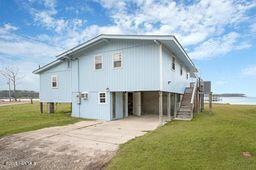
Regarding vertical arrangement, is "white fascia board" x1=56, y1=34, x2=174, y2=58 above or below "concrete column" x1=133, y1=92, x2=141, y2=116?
above

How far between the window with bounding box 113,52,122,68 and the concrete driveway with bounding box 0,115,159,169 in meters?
5.54

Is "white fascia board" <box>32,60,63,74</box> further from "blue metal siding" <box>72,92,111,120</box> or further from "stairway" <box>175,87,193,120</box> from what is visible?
"stairway" <box>175,87,193,120</box>

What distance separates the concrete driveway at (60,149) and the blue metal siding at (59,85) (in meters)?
7.86

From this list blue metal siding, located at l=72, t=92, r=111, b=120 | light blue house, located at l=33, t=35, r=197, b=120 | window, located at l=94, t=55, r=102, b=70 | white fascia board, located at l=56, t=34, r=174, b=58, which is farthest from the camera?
window, located at l=94, t=55, r=102, b=70

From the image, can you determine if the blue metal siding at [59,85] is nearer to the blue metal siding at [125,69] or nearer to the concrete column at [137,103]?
the blue metal siding at [125,69]

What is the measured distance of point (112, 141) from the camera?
884 centimetres

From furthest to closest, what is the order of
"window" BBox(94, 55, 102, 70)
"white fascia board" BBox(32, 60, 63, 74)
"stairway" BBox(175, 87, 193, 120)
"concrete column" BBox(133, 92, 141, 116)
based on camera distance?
1. "white fascia board" BBox(32, 60, 63, 74)
2. "concrete column" BBox(133, 92, 141, 116)
3. "window" BBox(94, 55, 102, 70)
4. "stairway" BBox(175, 87, 193, 120)

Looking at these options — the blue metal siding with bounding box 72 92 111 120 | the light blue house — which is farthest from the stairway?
the blue metal siding with bounding box 72 92 111 120

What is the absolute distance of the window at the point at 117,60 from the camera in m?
14.8

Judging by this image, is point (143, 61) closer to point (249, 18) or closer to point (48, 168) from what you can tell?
point (48, 168)

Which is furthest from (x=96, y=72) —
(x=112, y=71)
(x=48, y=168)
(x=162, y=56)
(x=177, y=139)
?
(x=48, y=168)

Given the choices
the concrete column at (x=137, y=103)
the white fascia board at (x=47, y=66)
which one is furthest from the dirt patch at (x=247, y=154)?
the white fascia board at (x=47, y=66)

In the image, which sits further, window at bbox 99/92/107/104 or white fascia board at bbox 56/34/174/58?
window at bbox 99/92/107/104

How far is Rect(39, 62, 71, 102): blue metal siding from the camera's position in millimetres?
18188
